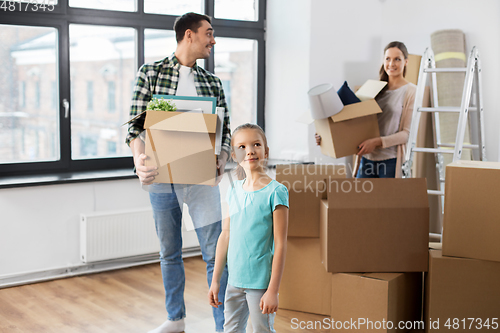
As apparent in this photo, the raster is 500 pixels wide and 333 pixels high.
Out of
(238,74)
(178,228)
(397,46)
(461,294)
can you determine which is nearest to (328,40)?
(238,74)

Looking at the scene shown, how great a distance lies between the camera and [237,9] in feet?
13.0

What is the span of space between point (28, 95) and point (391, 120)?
2270 millimetres

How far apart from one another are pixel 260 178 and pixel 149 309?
52.7 inches

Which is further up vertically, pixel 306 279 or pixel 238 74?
pixel 238 74

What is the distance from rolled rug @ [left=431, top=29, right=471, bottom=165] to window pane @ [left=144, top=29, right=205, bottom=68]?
75.4 inches

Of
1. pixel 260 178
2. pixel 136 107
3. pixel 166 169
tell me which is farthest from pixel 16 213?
pixel 260 178

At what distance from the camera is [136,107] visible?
80.4 inches

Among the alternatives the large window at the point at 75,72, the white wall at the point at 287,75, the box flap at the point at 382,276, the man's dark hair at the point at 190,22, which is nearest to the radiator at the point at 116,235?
the large window at the point at 75,72

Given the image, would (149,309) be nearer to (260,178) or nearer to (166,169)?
(166,169)

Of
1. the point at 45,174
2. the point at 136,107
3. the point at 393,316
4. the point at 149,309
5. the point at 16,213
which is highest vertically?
the point at 136,107

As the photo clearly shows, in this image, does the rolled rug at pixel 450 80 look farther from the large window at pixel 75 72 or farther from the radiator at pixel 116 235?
the radiator at pixel 116 235

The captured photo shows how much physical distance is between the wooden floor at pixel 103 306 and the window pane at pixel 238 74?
1495 millimetres

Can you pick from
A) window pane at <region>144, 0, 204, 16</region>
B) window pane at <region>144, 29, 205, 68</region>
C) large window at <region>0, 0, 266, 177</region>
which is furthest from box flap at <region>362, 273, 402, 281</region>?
window pane at <region>144, 0, 204, 16</region>

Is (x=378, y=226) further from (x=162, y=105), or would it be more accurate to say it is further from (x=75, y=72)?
(x=75, y=72)
